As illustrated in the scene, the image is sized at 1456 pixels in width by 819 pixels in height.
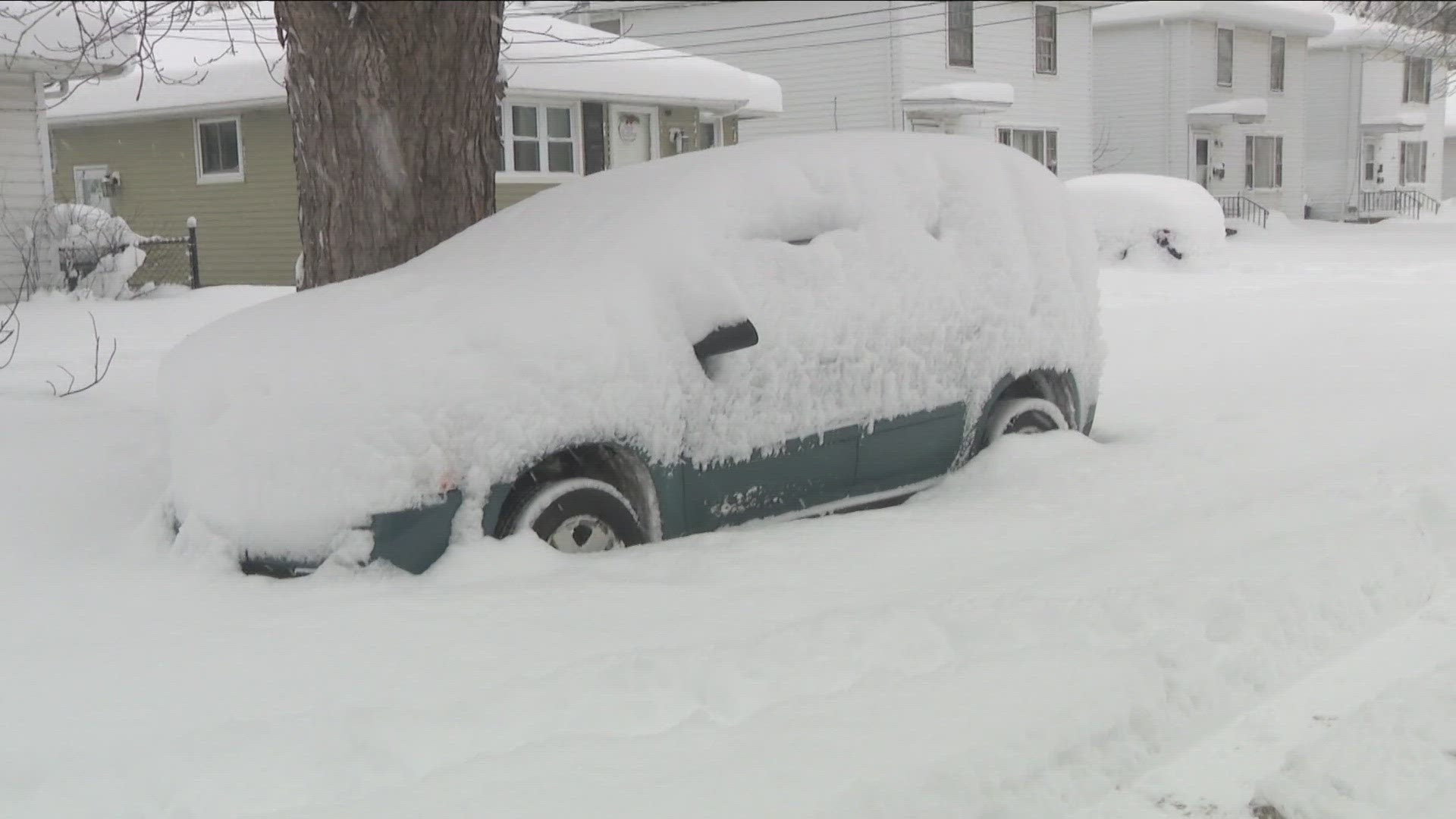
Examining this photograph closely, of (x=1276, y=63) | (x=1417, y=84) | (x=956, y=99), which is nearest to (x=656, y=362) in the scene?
(x=956, y=99)

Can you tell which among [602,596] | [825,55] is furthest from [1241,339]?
[825,55]

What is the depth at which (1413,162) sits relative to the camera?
4881cm

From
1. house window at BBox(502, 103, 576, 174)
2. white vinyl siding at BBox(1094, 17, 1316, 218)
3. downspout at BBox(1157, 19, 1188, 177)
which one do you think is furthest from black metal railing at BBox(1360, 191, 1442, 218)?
house window at BBox(502, 103, 576, 174)

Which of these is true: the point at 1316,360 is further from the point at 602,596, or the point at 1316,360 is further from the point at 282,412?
the point at 282,412

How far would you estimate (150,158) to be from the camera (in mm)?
23797

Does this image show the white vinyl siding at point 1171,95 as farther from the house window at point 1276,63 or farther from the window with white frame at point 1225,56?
the house window at point 1276,63

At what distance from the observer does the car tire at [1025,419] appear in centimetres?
666

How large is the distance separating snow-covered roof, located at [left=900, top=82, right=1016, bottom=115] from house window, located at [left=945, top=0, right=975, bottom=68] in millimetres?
1084

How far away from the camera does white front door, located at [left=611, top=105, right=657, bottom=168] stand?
2438cm

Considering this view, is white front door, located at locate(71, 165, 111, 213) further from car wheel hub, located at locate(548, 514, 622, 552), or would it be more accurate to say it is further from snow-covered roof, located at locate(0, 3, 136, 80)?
car wheel hub, located at locate(548, 514, 622, 552)

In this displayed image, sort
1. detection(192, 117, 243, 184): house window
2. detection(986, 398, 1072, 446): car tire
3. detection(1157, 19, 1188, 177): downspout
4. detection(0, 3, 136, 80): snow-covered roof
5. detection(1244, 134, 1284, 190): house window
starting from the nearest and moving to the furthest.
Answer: detection(986, 398, 1072, 446): car tire → detection(0, 3, 136, 80): snow-covered roof → detection(192, 117, 243, 184): house window → detection(1157, 19, 1188, 177): downspout → detection(1244, 134, 1284, 190): house window

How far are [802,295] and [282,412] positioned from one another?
215 centimetres

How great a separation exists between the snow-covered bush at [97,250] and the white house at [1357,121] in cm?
3830

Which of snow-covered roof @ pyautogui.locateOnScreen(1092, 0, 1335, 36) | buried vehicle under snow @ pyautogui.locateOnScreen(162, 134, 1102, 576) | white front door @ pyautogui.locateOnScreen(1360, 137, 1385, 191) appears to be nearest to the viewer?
buried vehicle under snow @ pyautogui.locateOnScreen(162, 134, 1102, 576)
